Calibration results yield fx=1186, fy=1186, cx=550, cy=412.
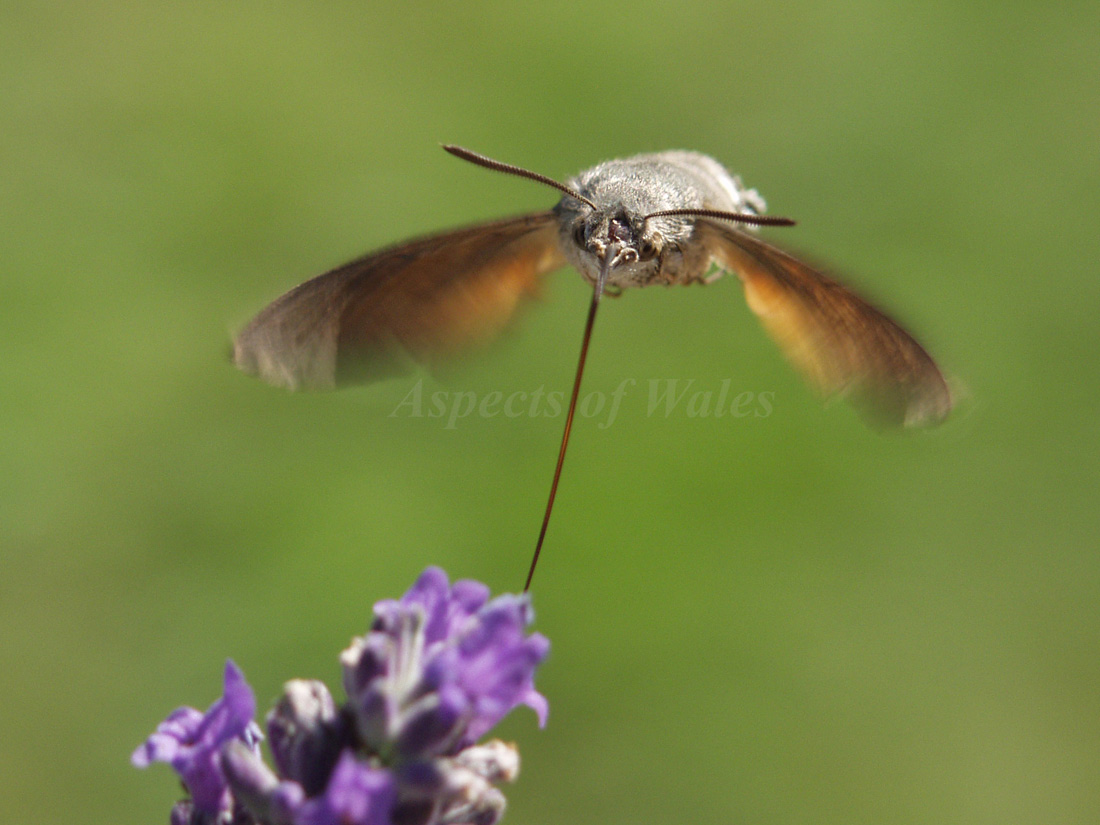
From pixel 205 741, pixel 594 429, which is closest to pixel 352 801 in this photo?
pixel 205 741

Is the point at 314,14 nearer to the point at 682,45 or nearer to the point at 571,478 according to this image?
the point at 682,45

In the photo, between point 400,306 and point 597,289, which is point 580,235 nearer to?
point 597,289

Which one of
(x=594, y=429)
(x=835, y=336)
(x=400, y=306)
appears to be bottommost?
(x=594, y=429)

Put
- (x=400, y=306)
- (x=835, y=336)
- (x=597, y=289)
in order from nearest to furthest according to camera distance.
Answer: (x=597, y=289) < (x=835, y=336) < (x=400, y=306)

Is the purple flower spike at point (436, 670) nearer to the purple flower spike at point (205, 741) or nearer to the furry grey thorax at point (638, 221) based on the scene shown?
the purple flower spike at point (205, 741)

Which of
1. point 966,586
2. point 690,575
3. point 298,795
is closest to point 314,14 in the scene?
point 690,575

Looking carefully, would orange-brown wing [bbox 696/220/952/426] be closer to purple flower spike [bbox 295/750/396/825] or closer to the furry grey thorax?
the furry grey thorax

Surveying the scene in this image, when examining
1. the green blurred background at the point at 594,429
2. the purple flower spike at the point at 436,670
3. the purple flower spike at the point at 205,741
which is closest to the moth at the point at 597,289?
the green blurred background at the point at 594,429
